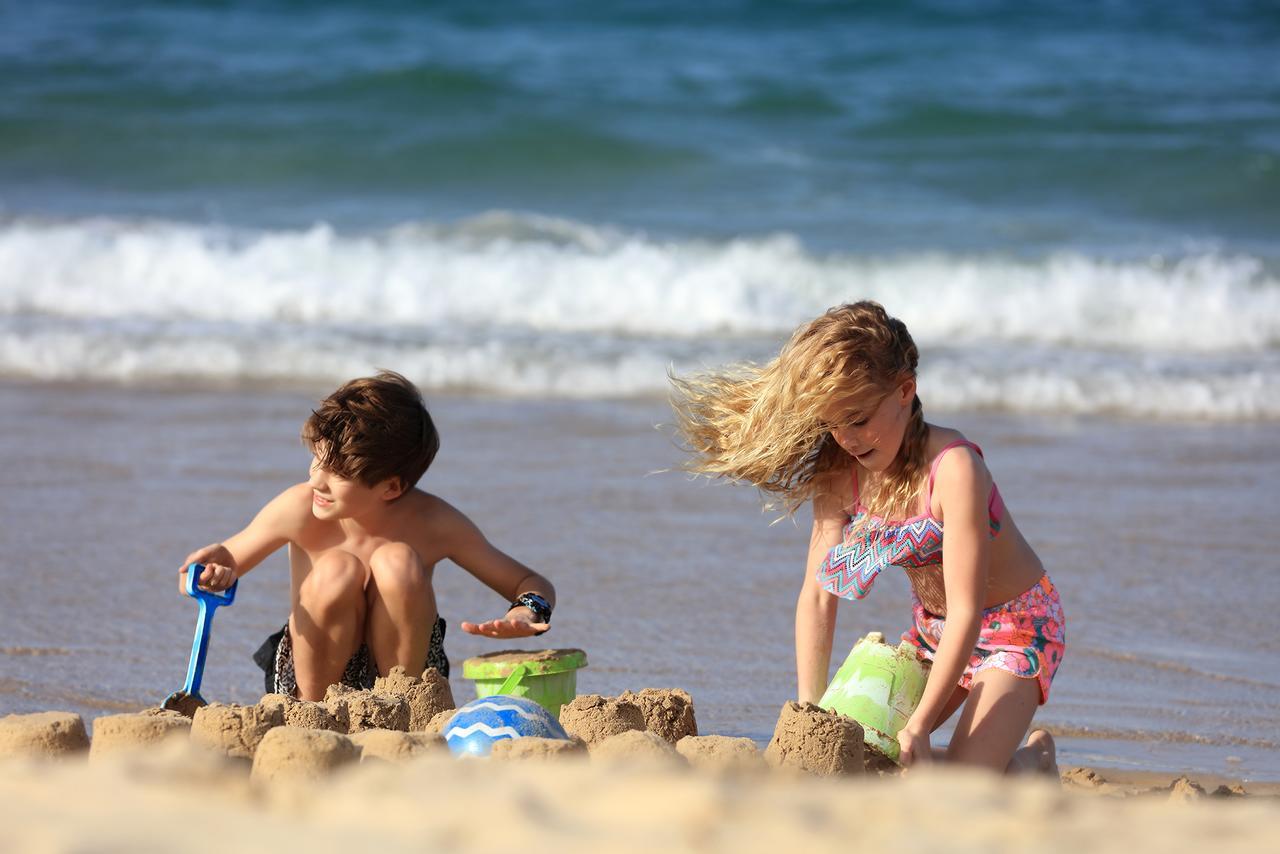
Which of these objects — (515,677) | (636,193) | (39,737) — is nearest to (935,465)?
(515,677)

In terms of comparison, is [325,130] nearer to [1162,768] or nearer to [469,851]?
[1162,768]

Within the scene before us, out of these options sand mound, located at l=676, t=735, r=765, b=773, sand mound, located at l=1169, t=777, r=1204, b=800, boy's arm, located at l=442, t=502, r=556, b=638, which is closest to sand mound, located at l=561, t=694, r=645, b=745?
sand mound, located at l=676, t=735, r=765, b=773

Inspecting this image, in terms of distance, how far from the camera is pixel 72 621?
3969 mm

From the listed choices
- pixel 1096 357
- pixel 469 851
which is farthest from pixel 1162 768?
pixel 1096 357

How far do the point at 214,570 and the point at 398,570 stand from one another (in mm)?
407

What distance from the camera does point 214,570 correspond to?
3.28 metres

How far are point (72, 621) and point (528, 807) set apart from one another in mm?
2738

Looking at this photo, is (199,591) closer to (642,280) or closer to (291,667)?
(291,667)

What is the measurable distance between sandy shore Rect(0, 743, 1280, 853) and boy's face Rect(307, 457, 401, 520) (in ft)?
4.90

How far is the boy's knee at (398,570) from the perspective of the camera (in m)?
3.25

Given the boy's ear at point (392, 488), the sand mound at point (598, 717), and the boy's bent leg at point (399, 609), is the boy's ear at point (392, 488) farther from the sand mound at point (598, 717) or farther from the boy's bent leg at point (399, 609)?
the sand mound at point (598, 717)

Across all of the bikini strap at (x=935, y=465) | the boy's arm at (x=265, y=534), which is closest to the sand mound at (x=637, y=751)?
the bikini strap at (x=935, y=465)

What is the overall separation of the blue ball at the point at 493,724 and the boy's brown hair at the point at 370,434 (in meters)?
0.73

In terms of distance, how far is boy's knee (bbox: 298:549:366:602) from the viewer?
326 cm
